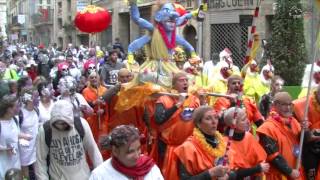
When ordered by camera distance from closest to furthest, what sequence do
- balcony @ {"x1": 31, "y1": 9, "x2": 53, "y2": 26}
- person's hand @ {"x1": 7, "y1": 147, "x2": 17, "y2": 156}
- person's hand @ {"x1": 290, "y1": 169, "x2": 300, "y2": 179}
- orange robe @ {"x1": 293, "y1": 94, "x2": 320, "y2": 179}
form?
person's hand @ {"x1": 290, "y1": 169, "x2": 300, "y2": 179} < orange robe @ {"x1": 293, "y1": 94, "x2": 320, "y2": 179} < person's hand @ {"x1": 7, "y1": 147, "x2": 17, "y2": 156} < balcony @ {"x1": 31, "y1": 9, "x2": 53, "y2": 26}

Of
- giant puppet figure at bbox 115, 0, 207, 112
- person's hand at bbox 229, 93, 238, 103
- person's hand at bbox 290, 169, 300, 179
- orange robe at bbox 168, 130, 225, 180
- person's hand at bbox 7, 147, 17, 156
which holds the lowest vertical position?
person's hand at bbox 290, 169, 300, 179

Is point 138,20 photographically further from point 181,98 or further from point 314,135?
point 314,135

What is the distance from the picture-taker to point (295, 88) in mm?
15727

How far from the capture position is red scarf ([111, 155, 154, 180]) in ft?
12.9

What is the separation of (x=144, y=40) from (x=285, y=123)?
9.99 ft

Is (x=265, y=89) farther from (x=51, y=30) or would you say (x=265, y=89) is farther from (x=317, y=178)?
(x=51, y=30)

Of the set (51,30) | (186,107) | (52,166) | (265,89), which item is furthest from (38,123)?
(51,30)

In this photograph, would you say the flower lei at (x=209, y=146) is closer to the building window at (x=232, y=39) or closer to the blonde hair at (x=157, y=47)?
the blonde hair at (x=157, y=47)

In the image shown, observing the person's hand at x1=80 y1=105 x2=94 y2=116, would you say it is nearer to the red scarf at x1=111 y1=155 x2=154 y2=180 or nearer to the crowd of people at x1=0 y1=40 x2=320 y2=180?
the crowd of people at x1=0 y1=40 x2=320 y2=180

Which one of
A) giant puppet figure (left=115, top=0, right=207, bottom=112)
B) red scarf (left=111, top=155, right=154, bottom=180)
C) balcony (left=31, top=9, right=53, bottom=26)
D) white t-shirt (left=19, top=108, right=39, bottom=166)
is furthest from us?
balcony (left=31, top=9, right=53, bottom=26)

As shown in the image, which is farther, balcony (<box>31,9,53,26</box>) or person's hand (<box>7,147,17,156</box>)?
balcony (<box>31,9,53,26</box>)

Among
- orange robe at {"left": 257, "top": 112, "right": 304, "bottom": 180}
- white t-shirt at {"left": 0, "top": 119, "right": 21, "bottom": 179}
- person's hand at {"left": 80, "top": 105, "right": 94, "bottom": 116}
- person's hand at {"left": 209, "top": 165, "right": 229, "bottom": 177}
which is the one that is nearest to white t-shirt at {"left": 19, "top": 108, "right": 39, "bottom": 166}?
person's hand at {"left": 80, "top": 105, "right": 94, "bottom": 116}

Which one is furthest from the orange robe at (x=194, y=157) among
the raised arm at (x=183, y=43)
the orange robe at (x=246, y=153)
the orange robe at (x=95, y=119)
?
the raised arm at (x=183, y=43)

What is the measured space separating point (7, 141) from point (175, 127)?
1787mm
